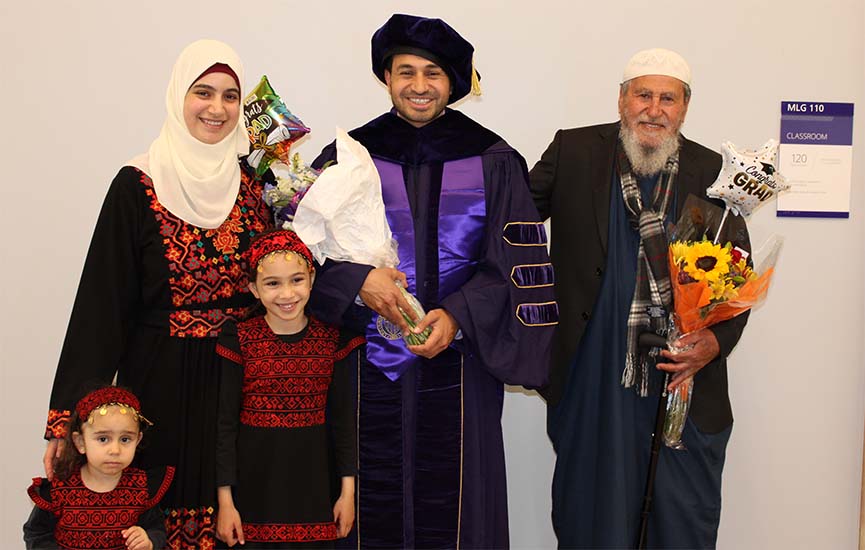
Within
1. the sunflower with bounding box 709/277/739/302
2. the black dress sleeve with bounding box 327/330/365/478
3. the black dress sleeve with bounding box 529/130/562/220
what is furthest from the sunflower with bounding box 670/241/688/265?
the black dress sleeve with bounding box 327/330/365/478

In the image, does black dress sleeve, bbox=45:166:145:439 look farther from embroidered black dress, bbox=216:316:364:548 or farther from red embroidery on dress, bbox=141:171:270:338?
embroidered black dress, bbox=216:316:364:548

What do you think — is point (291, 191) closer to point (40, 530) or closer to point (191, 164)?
Result: point (191, 164)

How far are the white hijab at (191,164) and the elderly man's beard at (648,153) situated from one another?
1.62 meters

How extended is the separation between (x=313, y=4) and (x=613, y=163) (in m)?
1.76

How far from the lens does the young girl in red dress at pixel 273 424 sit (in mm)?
2764

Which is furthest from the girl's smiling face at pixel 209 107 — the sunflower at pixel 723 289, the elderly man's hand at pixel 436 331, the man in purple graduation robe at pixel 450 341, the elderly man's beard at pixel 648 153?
the sunflower at pixel 723 289

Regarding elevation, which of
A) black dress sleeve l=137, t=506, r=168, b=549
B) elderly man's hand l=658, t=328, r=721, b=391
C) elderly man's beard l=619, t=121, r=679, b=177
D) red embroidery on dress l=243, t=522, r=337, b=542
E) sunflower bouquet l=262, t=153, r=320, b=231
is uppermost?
elderly man's beard l=619, t=121, r=679, b=177

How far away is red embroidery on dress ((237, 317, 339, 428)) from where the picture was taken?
9.11ft

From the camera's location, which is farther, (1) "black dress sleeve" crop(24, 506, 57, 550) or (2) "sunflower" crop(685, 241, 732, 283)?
(2) "sunflower" crop(685, 241, 732, 283)

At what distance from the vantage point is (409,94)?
305 centimetres

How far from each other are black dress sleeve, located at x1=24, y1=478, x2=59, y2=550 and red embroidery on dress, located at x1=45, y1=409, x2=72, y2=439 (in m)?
0.15

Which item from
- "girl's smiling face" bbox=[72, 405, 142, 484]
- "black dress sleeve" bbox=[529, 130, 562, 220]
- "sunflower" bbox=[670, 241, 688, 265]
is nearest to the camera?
"girl's smiling face" bbox=[72, 405, 142, 484]

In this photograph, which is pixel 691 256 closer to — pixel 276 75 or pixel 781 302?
pixel 781 302

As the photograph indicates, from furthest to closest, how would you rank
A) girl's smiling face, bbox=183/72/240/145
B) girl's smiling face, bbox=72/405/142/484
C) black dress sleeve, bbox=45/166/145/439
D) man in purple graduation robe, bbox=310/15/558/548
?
man in purple graduation robe, bbox=310/15/558/548, girl's smiling face, bbox=183/72/240/145, black dress sleeve, bbox=45/166/145/439, girl's smiling face, bbox=72/405/142/484
